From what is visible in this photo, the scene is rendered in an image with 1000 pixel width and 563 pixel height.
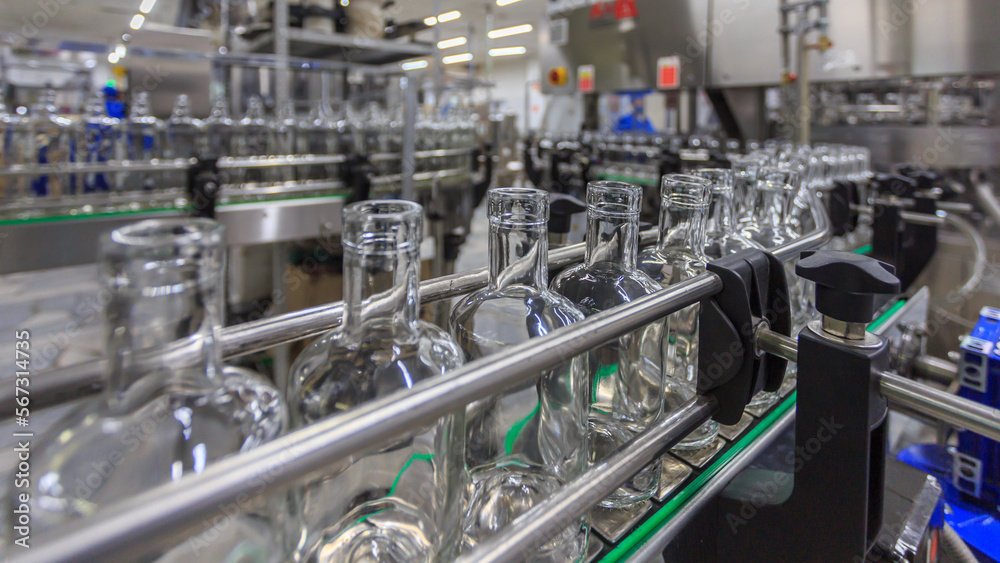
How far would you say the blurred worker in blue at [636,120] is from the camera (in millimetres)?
4047

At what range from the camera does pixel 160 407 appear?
9.9 inches

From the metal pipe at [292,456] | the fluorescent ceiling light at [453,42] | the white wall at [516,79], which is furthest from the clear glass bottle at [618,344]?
the white wall at [516,79]

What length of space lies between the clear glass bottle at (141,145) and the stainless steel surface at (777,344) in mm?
1840

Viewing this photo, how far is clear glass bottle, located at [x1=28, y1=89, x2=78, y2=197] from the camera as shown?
4.95ft

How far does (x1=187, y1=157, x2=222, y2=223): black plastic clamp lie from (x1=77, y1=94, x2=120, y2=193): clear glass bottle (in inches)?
9.9

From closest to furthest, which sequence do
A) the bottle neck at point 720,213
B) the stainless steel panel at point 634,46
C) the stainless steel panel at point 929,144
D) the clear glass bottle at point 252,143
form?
the bottle neck at point 720,213 → the clear glass bottle at point 252,143 → the stainless steel panel at point 929,144 → the stainless steel panel at point 634,46

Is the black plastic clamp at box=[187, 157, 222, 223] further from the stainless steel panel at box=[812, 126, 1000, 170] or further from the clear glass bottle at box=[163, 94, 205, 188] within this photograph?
the stainless steel panel at box=[812, 126, 1000, 170]

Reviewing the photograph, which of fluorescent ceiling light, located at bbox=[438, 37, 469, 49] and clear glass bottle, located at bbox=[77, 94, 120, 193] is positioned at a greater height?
fluorescent ceiling light, located at bbox=[438, 37, 469, 49]

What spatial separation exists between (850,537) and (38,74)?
9508 millimetres

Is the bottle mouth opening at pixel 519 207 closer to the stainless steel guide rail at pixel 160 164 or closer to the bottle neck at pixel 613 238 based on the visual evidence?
the bottle neck at pixel 613 238

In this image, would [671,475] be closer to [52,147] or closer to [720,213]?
[720,213]

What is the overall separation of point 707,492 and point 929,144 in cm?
251

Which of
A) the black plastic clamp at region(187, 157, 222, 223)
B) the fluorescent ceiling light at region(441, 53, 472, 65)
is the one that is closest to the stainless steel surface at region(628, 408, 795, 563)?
the black plastic clamp at region(187, 157, 222, 223)

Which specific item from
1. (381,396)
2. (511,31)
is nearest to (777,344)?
(381,396)
